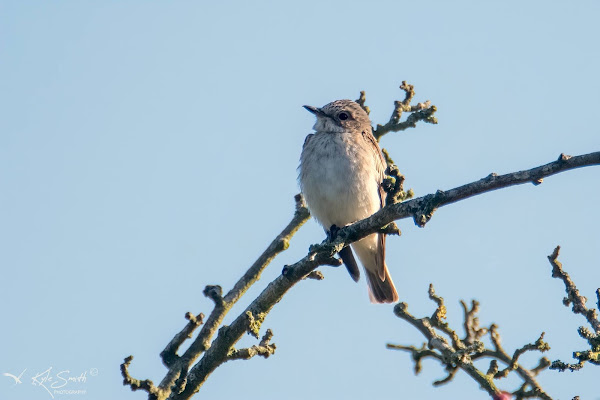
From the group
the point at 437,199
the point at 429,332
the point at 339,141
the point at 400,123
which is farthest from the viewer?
the point at 339,141

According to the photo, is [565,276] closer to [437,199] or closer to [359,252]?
[437,199]

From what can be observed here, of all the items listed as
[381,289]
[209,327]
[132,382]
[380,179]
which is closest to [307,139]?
[380,179]

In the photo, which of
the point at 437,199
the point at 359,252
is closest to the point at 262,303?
the point at 437,199

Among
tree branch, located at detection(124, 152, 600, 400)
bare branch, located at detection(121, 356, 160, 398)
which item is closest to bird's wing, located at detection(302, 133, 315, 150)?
tree branch, located at detection(124, 152, 600, 400)

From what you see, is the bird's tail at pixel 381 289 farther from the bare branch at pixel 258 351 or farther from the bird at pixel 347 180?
the bare branch at pixel 258 351

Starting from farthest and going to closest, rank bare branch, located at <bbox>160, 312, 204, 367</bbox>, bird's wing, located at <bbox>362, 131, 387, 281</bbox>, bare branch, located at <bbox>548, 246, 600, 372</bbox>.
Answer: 1. bird's wing, located at <bbox>362, 131, 387, 281</bbox>
2. bare branch, located at <bbox>160, 312, 204, 367</bbox>
3. bare branch, located at <bbox>548, 246, 600, 372</bbox>

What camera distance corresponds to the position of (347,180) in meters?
10.7

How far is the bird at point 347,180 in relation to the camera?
10.7 m

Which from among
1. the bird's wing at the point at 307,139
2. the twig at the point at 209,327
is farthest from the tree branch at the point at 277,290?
the bird's wing at the point at 307,139

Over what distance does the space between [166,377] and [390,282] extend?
196 inches

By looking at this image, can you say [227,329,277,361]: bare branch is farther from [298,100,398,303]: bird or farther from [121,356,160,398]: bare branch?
[298,100,398,303]: bird

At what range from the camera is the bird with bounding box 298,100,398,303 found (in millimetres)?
10742

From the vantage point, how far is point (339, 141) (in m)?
11.1

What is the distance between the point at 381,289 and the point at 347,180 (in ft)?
7.02
